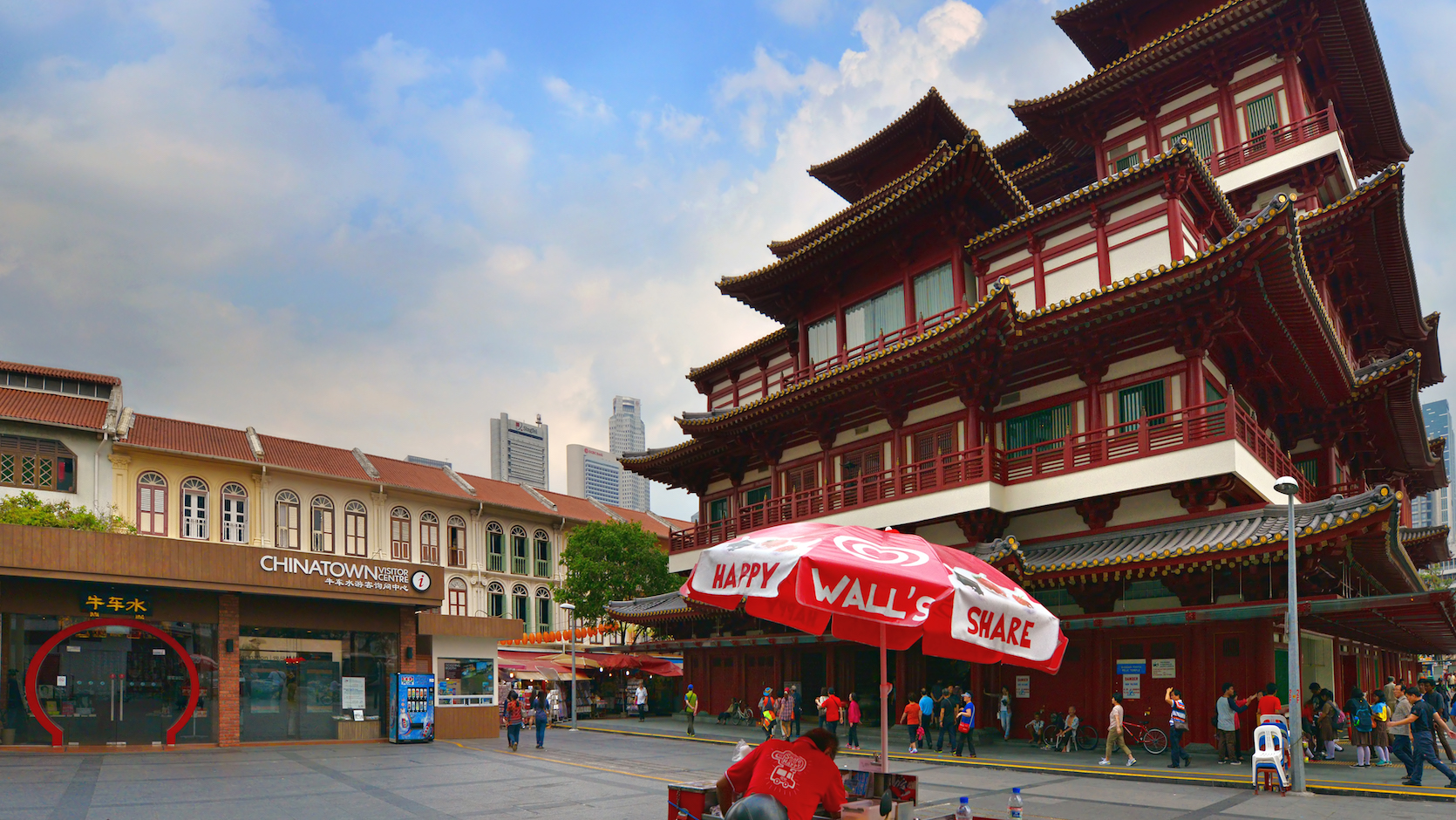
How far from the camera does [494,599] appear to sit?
57.0 meters

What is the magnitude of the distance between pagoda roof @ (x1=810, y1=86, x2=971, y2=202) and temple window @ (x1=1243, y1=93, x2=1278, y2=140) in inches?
318

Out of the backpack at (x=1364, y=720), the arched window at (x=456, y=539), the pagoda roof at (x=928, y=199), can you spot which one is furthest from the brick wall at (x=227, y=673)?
the arched window at (x=456, y=539)

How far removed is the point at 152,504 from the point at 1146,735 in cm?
4328

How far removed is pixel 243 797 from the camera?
14.7 m

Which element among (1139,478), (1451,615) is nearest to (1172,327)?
(1139,478)

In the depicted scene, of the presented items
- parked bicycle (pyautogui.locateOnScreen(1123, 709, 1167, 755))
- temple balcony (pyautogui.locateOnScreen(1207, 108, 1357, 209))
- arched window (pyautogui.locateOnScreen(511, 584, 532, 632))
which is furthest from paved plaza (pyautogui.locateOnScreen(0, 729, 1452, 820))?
arched window (pyautogui.locateOnScreen(511, 584, 532, 632))

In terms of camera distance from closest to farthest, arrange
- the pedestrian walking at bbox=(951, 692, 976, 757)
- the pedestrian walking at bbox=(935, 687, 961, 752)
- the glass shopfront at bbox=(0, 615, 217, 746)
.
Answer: the glass shopfront at bbox=(0, 615, 217, 746)
the pedestrian walking at bbox=(951, 692, 976, 757)
the pedestrian walking at bbox=(935, 687, 961, 752)

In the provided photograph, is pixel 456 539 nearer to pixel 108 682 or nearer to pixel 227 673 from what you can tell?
pixel 227 673

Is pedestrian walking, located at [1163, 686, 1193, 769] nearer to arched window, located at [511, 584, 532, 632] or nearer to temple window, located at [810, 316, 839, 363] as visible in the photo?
temple window, located at [810, 316, 839, 363]

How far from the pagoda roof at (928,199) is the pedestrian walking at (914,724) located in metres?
13.3

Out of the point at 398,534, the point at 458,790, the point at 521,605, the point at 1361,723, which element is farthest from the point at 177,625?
the point at 521,605

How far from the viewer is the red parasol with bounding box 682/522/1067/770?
7.45m

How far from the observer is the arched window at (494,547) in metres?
57.4

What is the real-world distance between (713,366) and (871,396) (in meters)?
13.4
